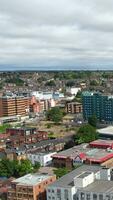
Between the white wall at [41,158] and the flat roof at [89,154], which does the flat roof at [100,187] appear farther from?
the white wall at [41,158]

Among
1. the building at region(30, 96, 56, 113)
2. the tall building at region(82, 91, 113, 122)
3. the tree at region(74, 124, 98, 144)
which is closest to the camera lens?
the tree at region(74, 124, 98, 144)

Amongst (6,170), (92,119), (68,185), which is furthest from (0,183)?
(92,119)

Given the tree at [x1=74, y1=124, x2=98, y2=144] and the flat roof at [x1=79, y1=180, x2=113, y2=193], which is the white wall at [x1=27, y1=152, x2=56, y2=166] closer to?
the tree at [x1=74, y1=124, x2=98, y2=144]

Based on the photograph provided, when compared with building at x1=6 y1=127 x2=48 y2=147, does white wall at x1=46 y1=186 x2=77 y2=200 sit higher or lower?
higher

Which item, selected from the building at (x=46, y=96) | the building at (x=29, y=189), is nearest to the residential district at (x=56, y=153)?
the building at (x=29, y=189)

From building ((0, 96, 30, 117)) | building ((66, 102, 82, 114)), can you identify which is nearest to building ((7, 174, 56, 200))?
building ((0, 96, 30, 117))

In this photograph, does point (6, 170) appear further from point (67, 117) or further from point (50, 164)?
point (67, 117)
